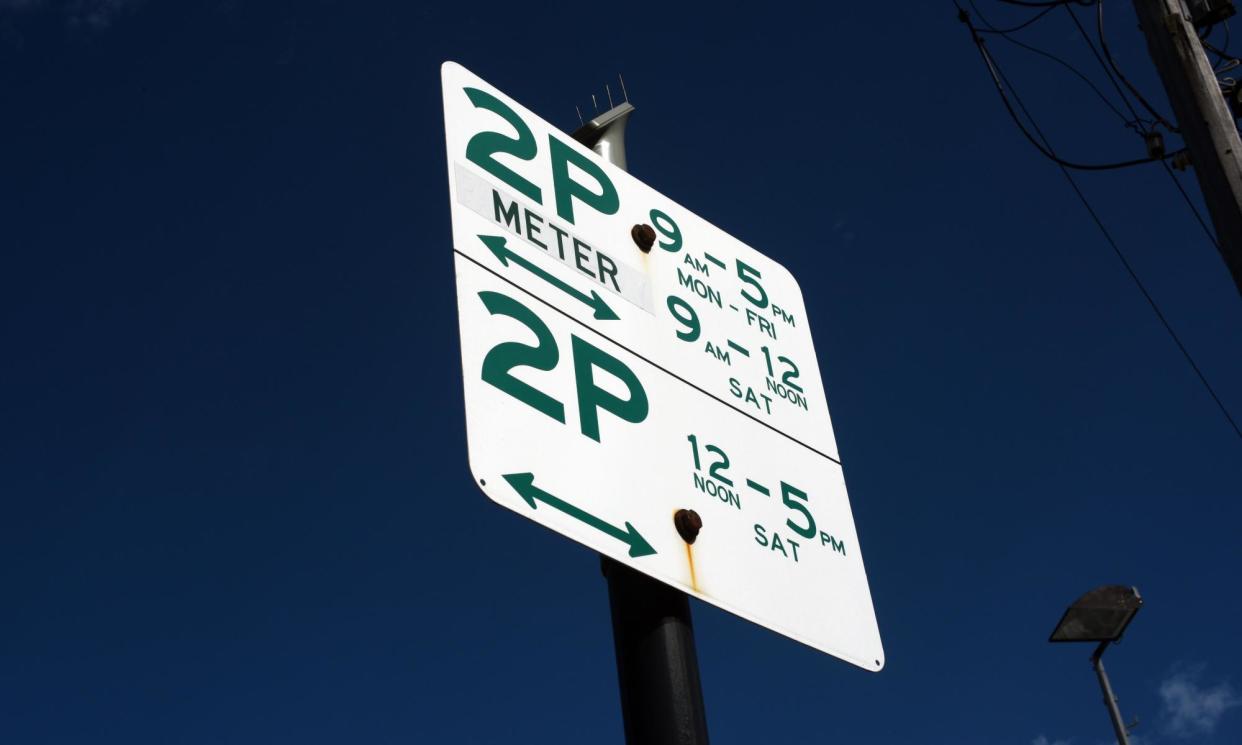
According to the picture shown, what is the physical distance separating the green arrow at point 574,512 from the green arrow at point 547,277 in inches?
19.1

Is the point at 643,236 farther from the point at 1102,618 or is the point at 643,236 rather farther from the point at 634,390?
the point at 1102,618

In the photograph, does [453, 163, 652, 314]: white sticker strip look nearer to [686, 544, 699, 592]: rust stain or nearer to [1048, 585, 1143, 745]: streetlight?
[686, 544, 699, 592]: rust stain

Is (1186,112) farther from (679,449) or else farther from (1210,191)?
(679,449)

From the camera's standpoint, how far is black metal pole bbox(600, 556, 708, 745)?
1975 mm

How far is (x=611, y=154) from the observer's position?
3025 mm

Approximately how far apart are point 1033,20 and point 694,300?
4.87m

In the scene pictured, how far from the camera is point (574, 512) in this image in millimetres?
2053

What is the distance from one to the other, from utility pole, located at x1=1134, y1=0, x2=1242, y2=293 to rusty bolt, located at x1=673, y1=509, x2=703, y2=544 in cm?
309

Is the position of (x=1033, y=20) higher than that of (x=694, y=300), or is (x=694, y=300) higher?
(x=1033, y=20)

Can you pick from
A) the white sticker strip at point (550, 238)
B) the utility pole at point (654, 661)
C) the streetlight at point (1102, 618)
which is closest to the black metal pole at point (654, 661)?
the utility pole at point (654, 661)

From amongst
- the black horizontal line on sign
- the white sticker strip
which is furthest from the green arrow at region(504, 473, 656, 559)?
the white sticker strip

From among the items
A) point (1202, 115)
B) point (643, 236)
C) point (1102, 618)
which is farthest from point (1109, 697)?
point (643, 236)

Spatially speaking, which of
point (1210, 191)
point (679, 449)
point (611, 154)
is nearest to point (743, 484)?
point (679, 449)

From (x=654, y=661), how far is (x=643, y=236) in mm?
1038
